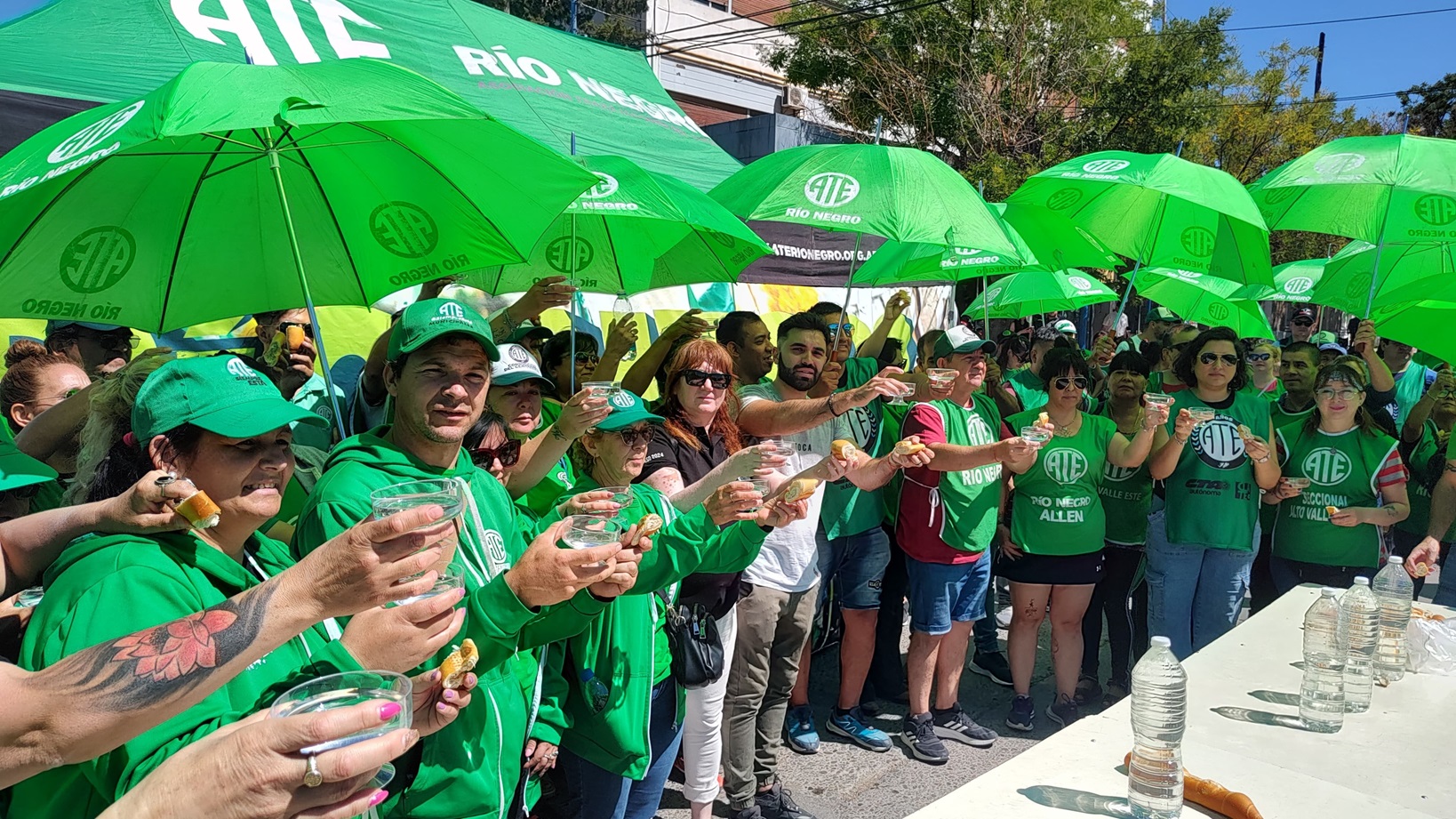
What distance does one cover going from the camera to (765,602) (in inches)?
164

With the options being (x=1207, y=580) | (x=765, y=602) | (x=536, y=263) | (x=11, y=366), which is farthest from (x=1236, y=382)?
(x=11, y=366)

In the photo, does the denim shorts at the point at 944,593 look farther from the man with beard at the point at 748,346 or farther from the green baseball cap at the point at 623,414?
the green baseball cap at the point at 623,414

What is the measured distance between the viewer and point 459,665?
6.15 ft

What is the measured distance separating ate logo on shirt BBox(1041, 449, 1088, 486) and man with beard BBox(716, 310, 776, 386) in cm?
174

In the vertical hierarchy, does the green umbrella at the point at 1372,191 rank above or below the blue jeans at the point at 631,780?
above

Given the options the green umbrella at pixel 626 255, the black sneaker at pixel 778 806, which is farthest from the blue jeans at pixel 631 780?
the green umbrella at pixel 626 255

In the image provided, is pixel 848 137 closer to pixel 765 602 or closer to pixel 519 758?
pixel 765 602

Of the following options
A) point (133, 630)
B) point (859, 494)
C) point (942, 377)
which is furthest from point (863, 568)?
point (133, 630)

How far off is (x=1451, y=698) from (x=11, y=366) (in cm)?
538

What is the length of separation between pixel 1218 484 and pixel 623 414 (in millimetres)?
3506

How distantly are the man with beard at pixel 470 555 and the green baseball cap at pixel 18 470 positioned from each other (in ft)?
2.47

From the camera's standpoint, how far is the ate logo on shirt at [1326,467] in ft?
15.7

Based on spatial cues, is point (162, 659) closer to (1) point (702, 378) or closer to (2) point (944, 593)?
(1) point (702, 378)

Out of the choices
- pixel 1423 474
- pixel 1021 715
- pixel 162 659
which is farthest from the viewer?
pixel 1423 474
